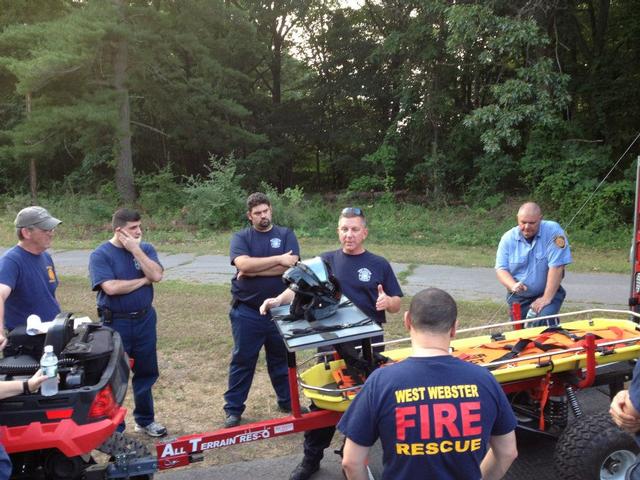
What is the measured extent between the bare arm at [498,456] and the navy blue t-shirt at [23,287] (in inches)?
126

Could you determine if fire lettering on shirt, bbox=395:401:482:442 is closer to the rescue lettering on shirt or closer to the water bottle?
the rescue lettering on shirt

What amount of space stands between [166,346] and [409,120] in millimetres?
16089

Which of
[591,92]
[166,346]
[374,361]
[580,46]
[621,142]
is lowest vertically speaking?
[166,346]

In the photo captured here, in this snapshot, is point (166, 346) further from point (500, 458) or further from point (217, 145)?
point (217, 145)

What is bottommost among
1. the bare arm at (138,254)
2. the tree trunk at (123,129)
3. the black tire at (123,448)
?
the black tire at (123,448)

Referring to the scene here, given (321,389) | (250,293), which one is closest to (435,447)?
(321,389)

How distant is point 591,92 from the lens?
18.6 metres

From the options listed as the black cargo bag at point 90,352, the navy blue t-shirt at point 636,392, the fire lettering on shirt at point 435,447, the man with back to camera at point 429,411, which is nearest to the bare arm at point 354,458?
the man with back to camera at point 429,411

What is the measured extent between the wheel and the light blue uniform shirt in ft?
5.46

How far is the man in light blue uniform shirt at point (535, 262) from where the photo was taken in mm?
5066

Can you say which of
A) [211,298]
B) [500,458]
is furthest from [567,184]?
[500,458]

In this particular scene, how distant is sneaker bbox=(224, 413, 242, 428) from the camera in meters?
4.93

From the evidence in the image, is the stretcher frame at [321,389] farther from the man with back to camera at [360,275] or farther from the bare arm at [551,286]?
the bare arm at [551,286]

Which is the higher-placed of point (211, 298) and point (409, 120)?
point (409, 120)
